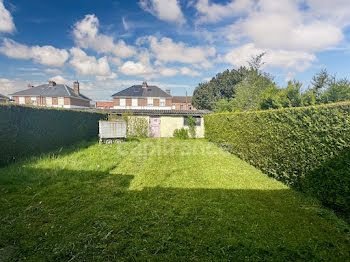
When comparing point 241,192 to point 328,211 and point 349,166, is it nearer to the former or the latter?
point 328,211

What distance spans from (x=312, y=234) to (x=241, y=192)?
1.83 m

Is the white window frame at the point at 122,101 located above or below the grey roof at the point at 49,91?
below

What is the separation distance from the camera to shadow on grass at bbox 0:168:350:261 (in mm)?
2576

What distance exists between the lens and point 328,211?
3795 mm

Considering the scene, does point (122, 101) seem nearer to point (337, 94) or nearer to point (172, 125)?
point (172, 125)

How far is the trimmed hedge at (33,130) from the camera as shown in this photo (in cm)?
661

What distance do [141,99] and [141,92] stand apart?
167cm

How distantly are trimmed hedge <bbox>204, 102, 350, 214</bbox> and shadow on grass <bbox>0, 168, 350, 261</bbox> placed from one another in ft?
1.84

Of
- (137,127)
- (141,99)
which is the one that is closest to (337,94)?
(137,127)

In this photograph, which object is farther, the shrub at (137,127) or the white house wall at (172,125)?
the white house wall at (172,125)

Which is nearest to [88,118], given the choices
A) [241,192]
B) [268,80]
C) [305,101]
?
[241,192]

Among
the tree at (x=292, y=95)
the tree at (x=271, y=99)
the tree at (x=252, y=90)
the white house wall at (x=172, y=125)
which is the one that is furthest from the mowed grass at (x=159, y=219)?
the tree at (x=252, y=90)

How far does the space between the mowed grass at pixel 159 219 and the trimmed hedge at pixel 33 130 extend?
1.40 meters

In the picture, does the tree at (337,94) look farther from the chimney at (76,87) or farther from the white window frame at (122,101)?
the chimney at (76,87)
